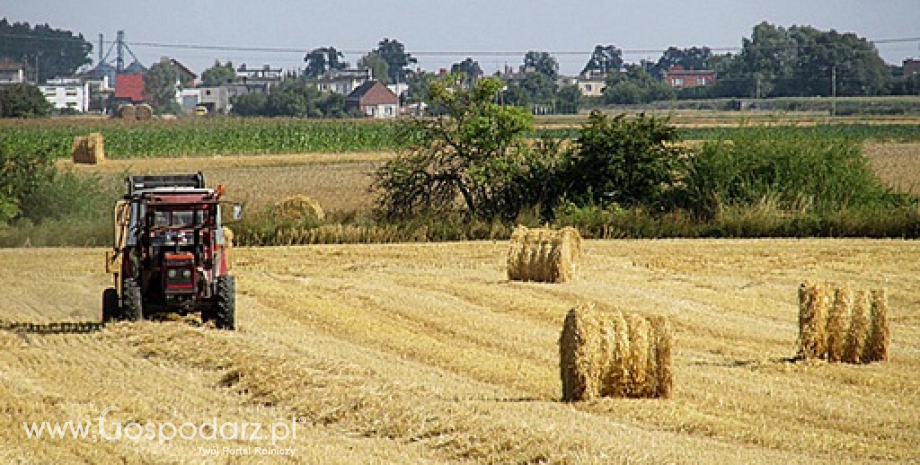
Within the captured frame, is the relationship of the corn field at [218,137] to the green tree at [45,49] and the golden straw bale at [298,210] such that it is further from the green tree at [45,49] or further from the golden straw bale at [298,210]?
the green tree at [45,49]

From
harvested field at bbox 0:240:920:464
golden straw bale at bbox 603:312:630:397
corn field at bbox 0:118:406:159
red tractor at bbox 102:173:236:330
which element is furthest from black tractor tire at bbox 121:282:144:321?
corn field at bbox 0:118:406:159

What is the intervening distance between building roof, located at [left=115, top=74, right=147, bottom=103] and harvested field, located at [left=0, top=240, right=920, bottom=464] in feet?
440

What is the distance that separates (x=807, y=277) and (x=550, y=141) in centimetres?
1014

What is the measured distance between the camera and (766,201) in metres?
31.5

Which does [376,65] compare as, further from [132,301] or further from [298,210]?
[132,301]

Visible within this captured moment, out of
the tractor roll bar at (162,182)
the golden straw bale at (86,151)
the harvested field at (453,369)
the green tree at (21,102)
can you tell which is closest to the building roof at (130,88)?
the green tree at (21,102)

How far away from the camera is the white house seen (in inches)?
5507

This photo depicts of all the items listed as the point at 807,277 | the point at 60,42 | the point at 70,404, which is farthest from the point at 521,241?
the point at 60,42

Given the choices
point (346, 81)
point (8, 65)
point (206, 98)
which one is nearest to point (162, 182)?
point (8, 65)

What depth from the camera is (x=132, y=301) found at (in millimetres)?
17484

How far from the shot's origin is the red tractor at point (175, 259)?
17344mm

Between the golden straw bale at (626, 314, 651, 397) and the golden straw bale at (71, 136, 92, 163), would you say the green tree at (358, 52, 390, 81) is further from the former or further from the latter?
the golden straw bale at (626, 314, 651, 397)

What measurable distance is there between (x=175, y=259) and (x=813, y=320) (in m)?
7.03

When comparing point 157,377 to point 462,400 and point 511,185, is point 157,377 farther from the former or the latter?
point 511,185
